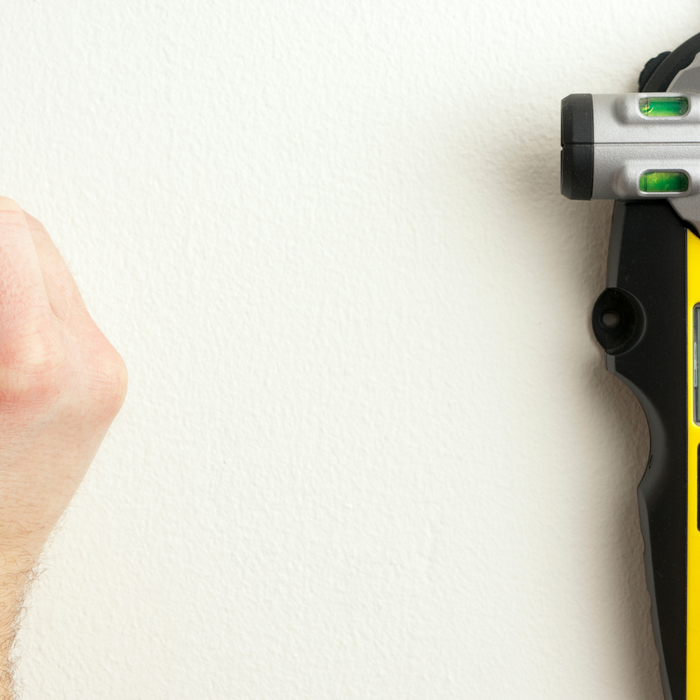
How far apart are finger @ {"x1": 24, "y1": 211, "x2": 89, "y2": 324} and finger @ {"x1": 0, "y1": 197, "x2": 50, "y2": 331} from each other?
0.03 m

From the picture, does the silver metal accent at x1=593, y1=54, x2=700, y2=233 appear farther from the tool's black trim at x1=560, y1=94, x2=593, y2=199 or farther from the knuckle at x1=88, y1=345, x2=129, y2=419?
the knuckle at x1=88, y1=345, x2=129, y2=419

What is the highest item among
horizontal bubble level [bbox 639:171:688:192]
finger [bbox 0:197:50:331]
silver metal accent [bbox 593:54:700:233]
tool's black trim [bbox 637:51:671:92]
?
tool's black trim [bbox 637:51:671:92]

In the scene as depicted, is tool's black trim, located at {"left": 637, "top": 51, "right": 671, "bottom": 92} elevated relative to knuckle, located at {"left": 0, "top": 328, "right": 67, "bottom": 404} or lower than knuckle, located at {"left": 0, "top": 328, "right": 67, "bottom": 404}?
elevated

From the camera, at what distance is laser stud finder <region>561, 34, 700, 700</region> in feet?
1.60

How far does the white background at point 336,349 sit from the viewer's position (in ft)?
1.80

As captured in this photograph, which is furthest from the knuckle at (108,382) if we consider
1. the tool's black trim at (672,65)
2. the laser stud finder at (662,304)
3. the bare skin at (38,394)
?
the tool's black trim at (672,65)

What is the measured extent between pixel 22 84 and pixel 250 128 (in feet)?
0.69

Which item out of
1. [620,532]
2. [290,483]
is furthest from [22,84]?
[620,532]

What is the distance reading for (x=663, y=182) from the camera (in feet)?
1.62

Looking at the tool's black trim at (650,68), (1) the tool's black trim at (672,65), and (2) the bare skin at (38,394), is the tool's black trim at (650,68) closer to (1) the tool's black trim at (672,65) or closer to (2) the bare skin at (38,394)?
(1) the tool's black trim at (672,65)

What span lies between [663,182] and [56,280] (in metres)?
0.48

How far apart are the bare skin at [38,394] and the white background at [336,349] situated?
0.17 ft

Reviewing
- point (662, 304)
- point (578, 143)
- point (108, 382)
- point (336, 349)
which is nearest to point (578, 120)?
point (578, 143)

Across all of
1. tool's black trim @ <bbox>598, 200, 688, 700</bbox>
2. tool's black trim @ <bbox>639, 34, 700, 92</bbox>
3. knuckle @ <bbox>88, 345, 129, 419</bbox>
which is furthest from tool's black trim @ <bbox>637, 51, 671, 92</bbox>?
knuckle @ <bbox>88, 345, 129, 419</bbox>
